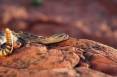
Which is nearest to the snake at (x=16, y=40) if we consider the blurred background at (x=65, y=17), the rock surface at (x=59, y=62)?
the rock surface at (x=59, y=62)

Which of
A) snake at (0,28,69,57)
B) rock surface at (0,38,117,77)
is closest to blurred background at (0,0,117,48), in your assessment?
snake at (0,28,69,57)

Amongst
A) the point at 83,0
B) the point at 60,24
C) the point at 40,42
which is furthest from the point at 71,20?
the point at 40,42

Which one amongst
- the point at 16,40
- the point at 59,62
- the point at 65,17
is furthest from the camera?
the point at 65,17

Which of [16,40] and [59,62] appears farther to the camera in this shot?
[16,40]

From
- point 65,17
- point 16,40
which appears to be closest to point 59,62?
point 16,40

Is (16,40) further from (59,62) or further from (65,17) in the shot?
(65,17)

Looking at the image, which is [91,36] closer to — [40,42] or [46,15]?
[46,15]

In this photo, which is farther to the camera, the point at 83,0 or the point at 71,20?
the point at 83,0
